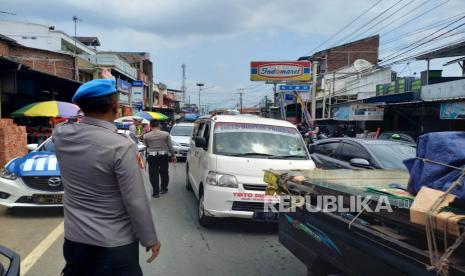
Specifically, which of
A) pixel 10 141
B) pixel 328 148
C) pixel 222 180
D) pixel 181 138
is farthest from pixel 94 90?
pixel 181 138

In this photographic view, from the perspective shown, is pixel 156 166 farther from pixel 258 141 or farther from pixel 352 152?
pixel 352 152

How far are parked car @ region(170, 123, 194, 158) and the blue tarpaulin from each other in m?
14.1

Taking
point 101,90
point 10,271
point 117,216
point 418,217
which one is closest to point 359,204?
point 418,217

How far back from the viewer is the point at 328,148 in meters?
9.24

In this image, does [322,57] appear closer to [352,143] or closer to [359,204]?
[352,143]

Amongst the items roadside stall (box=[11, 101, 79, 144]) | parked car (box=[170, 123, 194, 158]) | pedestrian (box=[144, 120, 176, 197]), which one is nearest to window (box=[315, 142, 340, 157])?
pedestrian (box=[144, 120, 176, 197])

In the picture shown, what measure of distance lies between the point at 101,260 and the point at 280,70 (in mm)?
29172

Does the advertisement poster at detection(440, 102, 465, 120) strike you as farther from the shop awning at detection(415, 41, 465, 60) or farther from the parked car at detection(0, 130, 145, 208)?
the parked car at detection(0, 130, 145, 208)

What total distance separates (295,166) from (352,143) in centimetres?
224

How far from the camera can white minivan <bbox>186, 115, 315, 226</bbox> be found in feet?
20.1

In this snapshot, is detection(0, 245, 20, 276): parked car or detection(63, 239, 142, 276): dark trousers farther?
detection(0, 245, 20, 276): parked car

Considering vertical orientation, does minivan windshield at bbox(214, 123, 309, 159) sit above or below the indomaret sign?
below

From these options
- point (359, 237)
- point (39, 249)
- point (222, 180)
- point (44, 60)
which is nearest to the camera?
point (359, 237)

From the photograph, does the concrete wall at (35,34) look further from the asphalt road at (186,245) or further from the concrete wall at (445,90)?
the asphalt road at (186,245)
